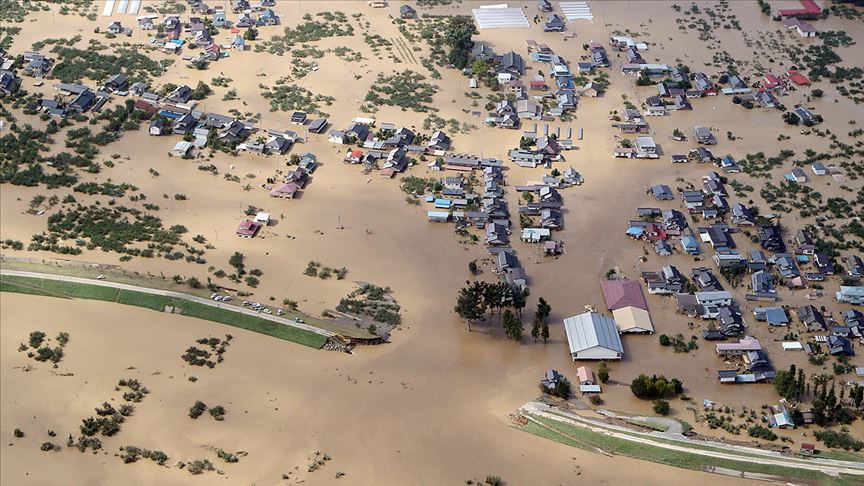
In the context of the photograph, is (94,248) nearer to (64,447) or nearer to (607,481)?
(64,447)

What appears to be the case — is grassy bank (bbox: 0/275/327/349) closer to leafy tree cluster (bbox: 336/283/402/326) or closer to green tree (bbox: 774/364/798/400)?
leafy tree cluster (bbox: 336/283/402/326)

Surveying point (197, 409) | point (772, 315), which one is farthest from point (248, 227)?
point (772, 315)

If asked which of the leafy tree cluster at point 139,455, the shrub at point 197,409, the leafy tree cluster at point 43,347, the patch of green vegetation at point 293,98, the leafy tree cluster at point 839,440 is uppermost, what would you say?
the leafy tree cluster at point 43,347

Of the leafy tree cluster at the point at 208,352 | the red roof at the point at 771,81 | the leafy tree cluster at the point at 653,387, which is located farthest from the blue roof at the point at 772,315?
the red roof at the point at 771,81

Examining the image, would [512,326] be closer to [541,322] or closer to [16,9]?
[541,322]

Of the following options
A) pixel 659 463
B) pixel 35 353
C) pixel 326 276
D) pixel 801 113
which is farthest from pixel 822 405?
pixel 35 353

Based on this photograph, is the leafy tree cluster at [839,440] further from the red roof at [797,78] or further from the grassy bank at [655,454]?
the red roof at [797,78]
